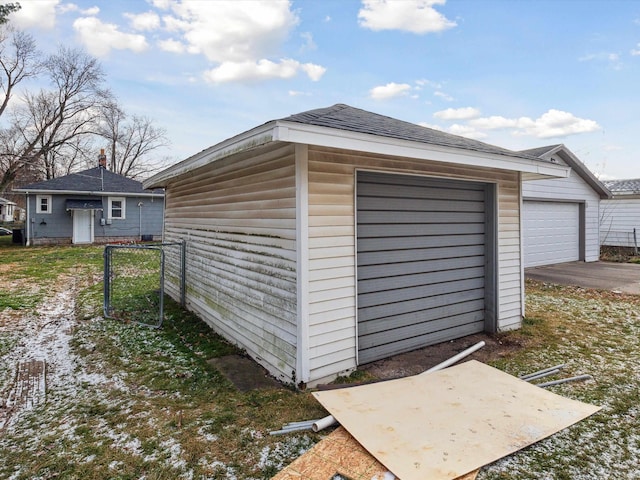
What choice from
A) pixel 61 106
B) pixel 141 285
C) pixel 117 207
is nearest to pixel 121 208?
pixel 117 207

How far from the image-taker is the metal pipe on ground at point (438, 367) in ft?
8.44

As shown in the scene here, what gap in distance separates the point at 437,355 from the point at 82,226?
707 inches

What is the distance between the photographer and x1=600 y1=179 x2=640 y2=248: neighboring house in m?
14.4

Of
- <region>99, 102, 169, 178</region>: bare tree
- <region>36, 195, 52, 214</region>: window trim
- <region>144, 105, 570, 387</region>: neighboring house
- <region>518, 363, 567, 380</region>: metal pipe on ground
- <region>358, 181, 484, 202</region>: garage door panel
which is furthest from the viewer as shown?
<region>99, 102, 169, 178</region>: bare tree

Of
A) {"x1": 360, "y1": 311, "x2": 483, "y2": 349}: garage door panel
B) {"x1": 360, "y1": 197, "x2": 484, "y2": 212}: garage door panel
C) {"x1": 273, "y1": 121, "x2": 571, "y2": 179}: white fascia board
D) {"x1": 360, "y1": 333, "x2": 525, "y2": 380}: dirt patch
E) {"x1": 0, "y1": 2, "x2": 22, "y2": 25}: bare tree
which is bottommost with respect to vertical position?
{"x1": 360, "y1": 333, "x2": 525, "y2": 380}: dirt patch

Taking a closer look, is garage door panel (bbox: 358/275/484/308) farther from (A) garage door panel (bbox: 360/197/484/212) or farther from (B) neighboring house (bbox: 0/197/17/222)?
(B) neighboring house (bbox: 0/197/17/222)

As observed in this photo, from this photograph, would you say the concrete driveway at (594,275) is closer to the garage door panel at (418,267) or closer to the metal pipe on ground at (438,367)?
the garage door panel at (418,267)

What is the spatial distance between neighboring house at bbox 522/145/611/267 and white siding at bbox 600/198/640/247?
3.20 m

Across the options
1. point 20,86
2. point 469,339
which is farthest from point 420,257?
point 20,86

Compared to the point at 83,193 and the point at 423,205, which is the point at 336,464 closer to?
the point at 423,205

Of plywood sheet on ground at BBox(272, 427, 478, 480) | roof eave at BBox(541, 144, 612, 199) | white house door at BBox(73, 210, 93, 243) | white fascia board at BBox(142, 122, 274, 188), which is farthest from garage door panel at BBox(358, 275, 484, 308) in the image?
white house door at BBox(73, 210, 93, 243)

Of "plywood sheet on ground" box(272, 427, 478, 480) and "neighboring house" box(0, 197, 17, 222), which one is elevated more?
"neighboring house" box(0, 197, 17, 222)

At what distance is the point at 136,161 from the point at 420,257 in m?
34.3

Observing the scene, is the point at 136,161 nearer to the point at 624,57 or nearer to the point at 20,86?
the point at 20,86
